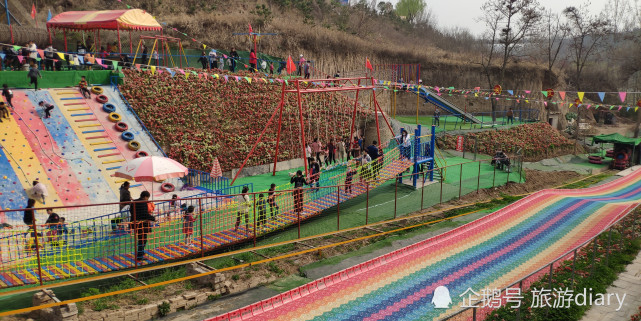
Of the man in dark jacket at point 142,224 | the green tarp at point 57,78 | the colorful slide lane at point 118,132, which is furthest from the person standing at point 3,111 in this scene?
the man in dark jacket at point 142,224

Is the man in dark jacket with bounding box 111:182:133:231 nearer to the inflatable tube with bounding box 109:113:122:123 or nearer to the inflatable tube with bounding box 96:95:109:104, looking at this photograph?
the inflatable tube with bounding box 109:113:122:123

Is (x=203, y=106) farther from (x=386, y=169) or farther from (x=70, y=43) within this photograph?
(x=70, y=43)

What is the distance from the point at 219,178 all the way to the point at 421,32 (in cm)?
6244

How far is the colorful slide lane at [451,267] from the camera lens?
35.3 ft

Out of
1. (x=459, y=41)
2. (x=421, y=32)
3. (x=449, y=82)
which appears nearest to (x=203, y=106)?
(x=449, y=82)

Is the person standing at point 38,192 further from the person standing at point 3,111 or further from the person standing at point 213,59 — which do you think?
the person standing at point 213,59

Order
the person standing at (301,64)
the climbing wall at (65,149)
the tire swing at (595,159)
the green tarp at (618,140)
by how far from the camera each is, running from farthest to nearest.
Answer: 1. the person standing at (301,64)
2. the tire swing at (595,159)
3. the green tarp at (618,140)
4. the climbing wall at (65,149)

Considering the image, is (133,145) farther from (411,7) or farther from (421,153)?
(411,7)

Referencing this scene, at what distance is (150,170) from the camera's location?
14477 millimetres

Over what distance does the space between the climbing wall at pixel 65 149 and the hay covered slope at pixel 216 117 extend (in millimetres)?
1267

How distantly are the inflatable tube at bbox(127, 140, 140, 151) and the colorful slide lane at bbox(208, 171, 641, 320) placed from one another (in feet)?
43.9

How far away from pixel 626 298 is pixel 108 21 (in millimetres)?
24886

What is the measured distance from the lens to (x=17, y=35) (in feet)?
107

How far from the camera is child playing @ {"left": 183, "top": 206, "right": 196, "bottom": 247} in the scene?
1305cm
